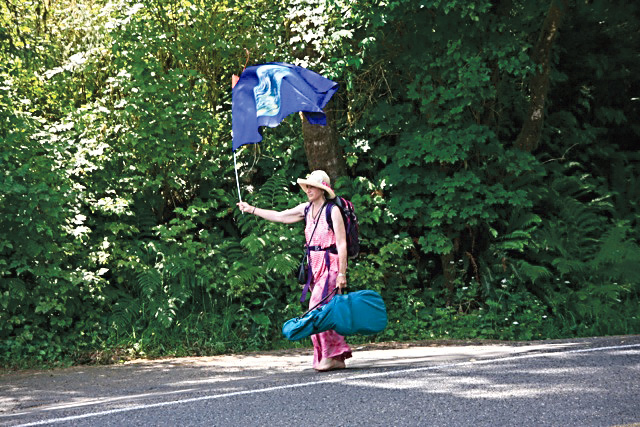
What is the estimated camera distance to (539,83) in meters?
15.4

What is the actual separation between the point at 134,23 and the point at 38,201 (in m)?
4.00

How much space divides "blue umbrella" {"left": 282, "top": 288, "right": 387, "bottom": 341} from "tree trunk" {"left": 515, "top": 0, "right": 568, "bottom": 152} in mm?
8071

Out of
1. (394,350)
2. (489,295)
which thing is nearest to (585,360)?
(394,350)

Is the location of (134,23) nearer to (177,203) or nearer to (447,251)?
(177,203)

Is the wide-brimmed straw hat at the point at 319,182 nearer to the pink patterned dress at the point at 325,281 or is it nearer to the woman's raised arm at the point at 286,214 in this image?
the pink patterned dress at the point at 325,281

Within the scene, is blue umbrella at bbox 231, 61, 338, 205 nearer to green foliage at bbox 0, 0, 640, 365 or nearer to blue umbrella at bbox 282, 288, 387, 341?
blue umbrella at bbox 282, 288, 387, 341

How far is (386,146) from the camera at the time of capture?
1483cm

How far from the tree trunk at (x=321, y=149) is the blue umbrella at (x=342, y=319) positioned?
6655 mm

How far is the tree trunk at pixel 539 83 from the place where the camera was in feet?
48.3

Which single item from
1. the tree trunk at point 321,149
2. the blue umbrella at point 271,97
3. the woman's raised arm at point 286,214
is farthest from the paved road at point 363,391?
the tree trunk at point 321,149

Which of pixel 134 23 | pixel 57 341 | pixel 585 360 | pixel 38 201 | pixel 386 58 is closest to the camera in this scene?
pixel 585 360

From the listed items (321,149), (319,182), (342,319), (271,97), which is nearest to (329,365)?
(342,319)

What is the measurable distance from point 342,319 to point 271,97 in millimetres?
3113

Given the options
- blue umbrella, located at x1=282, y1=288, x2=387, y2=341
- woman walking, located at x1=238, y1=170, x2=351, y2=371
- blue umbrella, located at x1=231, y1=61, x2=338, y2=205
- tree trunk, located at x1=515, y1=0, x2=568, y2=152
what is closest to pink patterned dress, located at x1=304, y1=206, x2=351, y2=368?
woman walking, located at x1=238, y1=170, x2=351, y2=371
